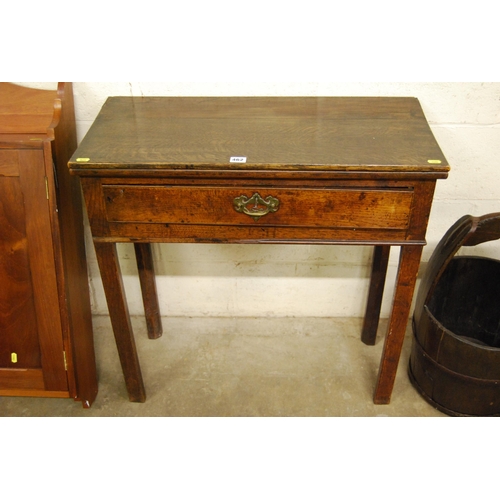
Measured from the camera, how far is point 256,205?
1600 millimetres

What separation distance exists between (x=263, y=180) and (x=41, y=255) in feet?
2.63

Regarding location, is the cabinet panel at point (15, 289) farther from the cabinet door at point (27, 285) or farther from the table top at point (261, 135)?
the table top at point (261, 135)

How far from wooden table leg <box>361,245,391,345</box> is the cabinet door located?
3.83 ft

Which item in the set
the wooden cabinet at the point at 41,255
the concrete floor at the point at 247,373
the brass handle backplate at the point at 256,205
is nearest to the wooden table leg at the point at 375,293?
the concrete floor at the point at 247,373

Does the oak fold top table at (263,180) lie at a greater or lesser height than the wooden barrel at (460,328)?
greater

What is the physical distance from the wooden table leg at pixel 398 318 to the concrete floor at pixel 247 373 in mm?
89

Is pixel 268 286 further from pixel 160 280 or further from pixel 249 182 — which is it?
pixel 249 182

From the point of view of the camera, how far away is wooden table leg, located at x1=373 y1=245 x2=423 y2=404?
5.58 ft

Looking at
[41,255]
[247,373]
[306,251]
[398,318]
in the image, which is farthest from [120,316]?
[398,318]

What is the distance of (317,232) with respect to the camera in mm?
1646

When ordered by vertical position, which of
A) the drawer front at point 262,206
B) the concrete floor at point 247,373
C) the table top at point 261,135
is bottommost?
the concrete floor at point 247,373

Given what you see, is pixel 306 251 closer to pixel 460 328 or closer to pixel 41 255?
pixel 460 328

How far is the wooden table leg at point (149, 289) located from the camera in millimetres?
2193

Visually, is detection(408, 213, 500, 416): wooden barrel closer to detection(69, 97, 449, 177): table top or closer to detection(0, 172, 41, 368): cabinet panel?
detection(69, 97, 449, 177): table top
